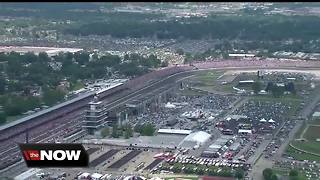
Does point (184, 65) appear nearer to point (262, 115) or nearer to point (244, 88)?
point (244, 88)

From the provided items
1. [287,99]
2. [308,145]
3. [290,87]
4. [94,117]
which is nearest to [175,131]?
[94,117]

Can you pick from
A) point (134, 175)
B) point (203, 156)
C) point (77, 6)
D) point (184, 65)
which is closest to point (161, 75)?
point (184, 65)

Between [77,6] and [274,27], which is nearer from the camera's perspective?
[274,27]

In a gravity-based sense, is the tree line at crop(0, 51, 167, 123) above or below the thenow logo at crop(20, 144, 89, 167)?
below

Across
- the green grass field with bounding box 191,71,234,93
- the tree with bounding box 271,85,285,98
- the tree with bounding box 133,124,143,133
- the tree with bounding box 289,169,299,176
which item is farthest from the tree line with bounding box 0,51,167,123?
the tree with bounding box 289,169,299,176

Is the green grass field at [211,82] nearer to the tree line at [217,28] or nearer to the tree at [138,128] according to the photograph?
the tree at [138,128]

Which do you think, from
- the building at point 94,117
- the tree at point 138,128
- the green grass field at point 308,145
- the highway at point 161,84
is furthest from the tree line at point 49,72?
the green grass field at point 308,145

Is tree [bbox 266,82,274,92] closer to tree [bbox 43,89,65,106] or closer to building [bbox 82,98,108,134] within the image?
building [bbox 82,98,108,134]
